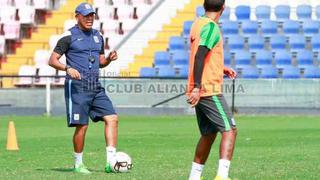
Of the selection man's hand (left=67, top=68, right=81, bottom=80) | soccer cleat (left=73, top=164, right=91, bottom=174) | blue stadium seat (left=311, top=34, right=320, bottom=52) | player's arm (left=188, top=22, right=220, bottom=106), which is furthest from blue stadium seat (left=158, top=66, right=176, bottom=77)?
player's arm (left=188, top=22, right=220, bottom=106)

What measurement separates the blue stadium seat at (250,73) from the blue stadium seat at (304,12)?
13.2 ft

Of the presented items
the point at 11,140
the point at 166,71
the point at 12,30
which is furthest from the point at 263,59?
the point at 11,140

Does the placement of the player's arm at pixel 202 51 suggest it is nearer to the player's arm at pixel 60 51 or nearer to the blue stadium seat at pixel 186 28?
the player's arm at pixel 60 51

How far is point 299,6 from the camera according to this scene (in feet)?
127

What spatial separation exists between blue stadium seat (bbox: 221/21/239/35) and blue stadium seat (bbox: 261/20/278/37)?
1097 millimetres

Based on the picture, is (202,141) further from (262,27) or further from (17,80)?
(262,27)

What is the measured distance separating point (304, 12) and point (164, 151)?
79.5 ft

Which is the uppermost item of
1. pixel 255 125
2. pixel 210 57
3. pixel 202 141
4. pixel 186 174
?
pixel 210 57

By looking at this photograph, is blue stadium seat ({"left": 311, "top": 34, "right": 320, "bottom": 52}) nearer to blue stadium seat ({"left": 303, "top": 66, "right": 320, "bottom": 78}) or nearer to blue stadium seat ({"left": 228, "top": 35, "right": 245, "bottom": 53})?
blue stadium seat ({"left": 303, "top": 66, "right": 320, "bottom": 78})

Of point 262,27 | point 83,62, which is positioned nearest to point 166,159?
point 83,62

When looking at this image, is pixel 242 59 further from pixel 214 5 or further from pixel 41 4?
pixel 214 5

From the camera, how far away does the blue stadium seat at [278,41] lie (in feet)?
124

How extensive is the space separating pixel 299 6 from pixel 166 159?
86.3 feet

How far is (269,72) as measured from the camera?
36.2 meters
